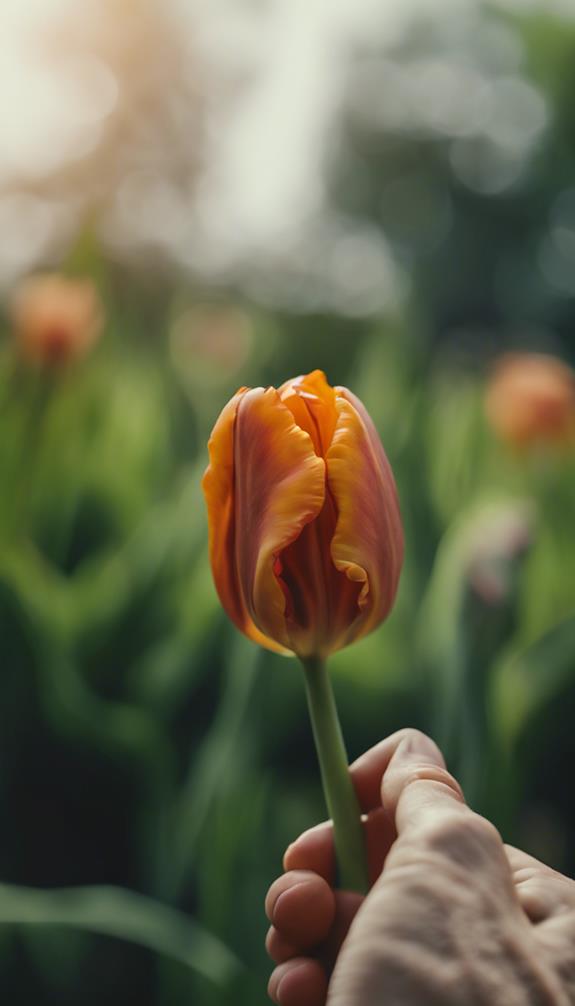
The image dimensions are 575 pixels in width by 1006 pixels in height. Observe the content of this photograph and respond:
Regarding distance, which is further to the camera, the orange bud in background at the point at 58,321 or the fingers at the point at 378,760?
the orange bud in background at the point at 58,321

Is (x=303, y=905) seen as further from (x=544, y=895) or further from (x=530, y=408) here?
(x=530, y=408)

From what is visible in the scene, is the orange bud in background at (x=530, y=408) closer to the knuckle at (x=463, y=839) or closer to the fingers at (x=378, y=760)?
the fingers at (x=378, y=760)

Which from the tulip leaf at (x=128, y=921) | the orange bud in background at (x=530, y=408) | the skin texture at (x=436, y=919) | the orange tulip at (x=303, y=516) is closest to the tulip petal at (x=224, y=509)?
the orange tulip at (x=303, y=516)

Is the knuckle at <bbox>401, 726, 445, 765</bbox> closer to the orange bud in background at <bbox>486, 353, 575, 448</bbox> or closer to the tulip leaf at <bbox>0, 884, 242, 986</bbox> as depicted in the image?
the tulip leaf at <bbox>0, 884, 242, 986</bbox>

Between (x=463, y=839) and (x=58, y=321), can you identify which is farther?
(x=58, y=321)

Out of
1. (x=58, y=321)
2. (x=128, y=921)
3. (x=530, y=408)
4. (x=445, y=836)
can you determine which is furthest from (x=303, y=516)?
(x=530, y=408)

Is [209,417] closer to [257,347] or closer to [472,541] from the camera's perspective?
[257,347]
